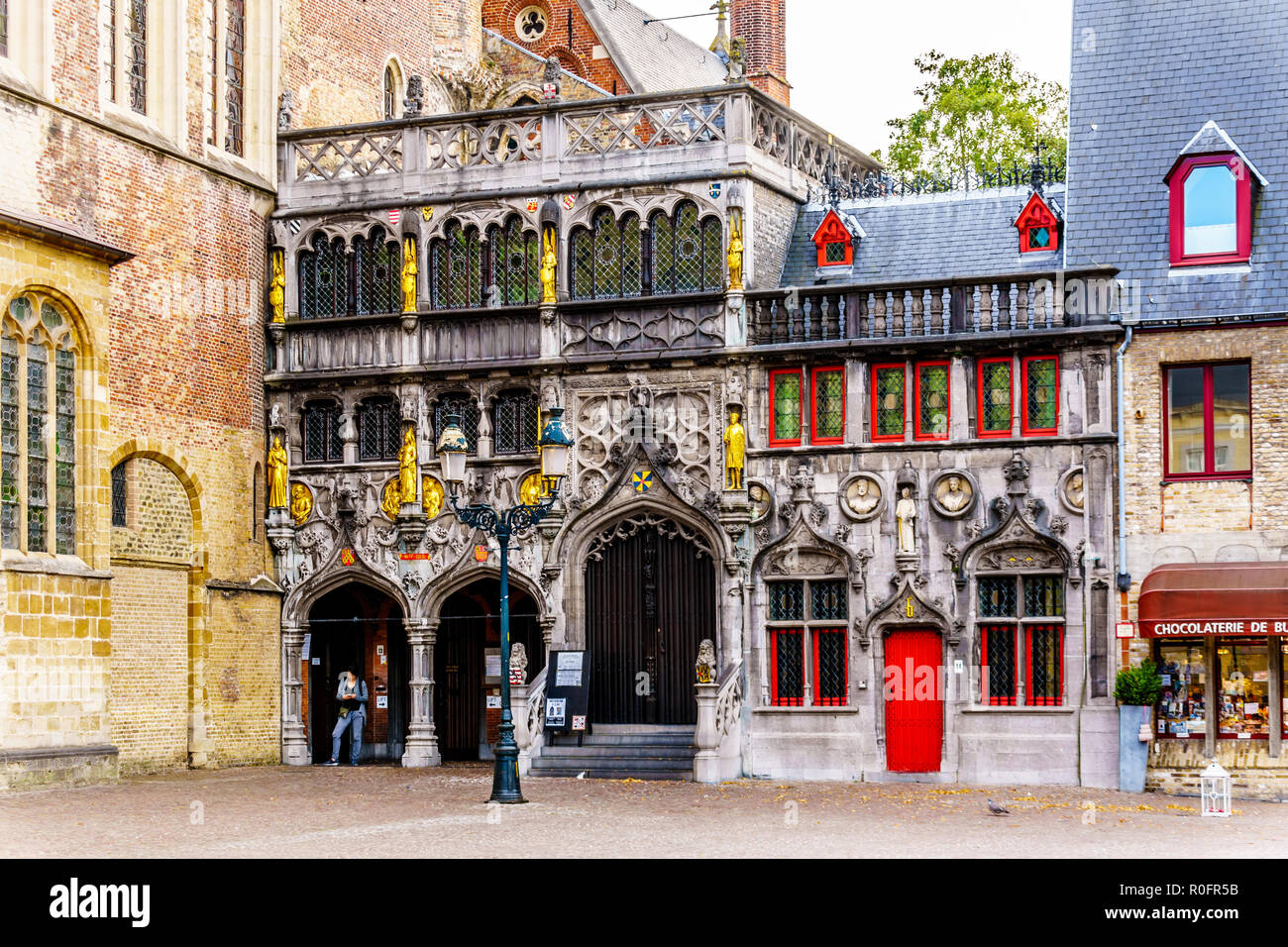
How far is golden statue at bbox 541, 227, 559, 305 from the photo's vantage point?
32.7 m

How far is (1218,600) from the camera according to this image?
28188 mm

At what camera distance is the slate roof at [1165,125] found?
29.6 meters

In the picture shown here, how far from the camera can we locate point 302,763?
1330 inches

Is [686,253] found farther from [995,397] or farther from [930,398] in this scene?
[995,397]

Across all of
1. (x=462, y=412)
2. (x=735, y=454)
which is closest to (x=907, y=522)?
(x=735, y=454)

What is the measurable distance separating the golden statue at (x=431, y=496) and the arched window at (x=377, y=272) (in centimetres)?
285

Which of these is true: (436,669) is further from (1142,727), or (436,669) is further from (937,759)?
(1142,727)

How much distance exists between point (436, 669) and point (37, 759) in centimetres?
985

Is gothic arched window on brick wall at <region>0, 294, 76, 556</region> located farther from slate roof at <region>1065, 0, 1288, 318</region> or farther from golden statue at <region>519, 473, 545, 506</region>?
slate roof at <region>1065, 0, 1288, 318</region>

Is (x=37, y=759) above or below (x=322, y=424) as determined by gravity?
below

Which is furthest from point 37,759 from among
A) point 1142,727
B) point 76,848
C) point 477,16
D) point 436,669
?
point 477,16

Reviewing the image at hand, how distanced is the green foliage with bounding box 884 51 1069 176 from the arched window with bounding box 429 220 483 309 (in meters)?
15.0

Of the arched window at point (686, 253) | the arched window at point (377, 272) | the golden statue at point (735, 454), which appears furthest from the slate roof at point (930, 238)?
the arched window at point (377, 272)

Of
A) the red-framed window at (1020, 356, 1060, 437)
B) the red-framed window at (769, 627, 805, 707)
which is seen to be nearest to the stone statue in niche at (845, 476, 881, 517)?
the red-framed window at (769, 627, 805, 707)
